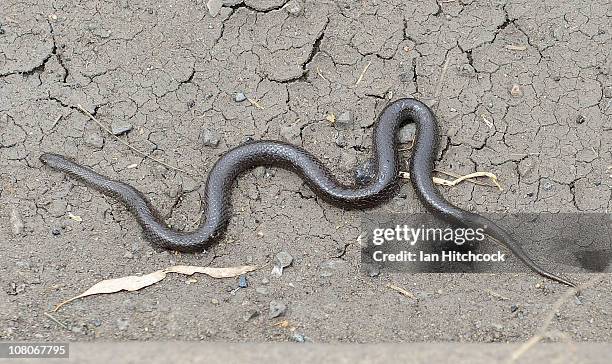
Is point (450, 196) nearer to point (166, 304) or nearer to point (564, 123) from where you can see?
point (564, 123)

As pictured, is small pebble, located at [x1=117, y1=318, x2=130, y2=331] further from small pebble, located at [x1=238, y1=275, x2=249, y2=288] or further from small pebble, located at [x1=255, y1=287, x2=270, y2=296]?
small pebble, located at [x1=255, y1=287, x2=270, y2=296]

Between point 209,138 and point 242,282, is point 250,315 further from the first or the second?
point 209,138

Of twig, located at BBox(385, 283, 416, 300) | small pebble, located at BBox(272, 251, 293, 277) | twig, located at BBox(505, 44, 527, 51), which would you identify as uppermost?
twig, located at BBox(505, 44, 527, 51)

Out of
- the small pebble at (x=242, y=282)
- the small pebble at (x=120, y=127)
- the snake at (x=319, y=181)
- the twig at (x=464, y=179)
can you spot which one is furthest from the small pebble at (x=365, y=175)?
the small pebble at (x=120, y=127)

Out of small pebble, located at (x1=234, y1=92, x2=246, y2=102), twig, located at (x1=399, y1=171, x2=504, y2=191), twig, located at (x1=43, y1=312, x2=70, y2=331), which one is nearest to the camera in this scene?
twig, located at (x1=43, y1=312, x2=70, y2=331)

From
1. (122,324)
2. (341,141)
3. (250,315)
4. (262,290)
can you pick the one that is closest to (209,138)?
(341,141)

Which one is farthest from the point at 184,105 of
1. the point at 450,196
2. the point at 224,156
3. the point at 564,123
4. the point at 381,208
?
the point at 564,123

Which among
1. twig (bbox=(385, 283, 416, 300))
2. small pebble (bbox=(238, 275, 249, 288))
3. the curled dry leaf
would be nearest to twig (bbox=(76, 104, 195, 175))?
the curled dry leaf
